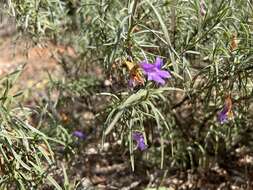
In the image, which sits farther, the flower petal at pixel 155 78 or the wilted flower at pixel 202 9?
the wilted flower at pixel 202 9

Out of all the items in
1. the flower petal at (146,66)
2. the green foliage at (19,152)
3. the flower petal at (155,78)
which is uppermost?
the flower petal at (146,66)

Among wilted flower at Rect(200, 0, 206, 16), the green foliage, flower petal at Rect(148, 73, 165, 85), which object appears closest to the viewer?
flower petal at Rect(148, 73, 165, 85)

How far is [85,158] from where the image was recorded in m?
3.96

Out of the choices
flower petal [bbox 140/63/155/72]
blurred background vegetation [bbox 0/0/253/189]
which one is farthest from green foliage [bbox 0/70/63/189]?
flower petal [bbox 140/63/155/72]

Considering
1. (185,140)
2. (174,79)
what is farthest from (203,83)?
(185,140)

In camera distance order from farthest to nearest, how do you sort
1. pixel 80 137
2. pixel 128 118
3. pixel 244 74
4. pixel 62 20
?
pixel 62 20
pixel 80 137
pixel 244 74
pixel 128 118

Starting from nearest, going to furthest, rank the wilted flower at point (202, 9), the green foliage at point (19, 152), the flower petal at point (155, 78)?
the flower petal at point (155, 78)
the green foliage at point (19, 152)
the wilted flower at point (202, 9)

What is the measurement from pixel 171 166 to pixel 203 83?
0.92m

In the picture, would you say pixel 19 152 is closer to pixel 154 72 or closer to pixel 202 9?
pixel 154 72

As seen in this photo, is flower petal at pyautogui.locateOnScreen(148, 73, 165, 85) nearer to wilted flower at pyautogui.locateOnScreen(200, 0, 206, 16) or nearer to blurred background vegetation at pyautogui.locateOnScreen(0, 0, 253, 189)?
blurred background vegetation at pyautogui.locateOnScreen(0, 0, 253, 189)

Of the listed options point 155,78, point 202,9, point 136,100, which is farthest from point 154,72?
point 202,9

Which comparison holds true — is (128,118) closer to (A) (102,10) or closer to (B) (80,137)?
(A) (102,10)

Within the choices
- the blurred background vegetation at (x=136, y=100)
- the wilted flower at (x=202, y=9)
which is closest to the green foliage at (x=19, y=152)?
the blurred background vegetation at (x=136, y=100)

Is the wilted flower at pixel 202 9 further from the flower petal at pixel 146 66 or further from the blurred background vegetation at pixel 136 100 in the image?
the flower petal at pixel 146 66
